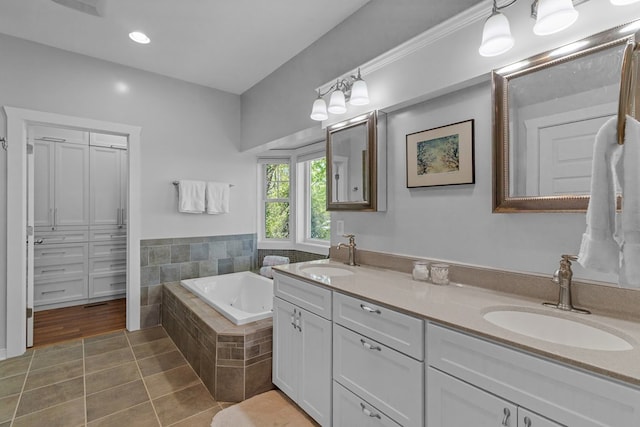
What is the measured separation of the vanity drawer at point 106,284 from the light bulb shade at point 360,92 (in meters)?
3.96

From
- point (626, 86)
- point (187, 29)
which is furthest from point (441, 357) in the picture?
point (187, 29)

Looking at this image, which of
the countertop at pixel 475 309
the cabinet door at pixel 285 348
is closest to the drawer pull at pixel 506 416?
the countertop at pixel 475 309

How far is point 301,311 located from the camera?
1814 mm

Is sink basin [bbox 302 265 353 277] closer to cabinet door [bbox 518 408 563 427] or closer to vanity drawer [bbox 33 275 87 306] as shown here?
cabinet door [bbox 518 408 563 427]

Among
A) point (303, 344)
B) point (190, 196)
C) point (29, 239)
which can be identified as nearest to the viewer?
point (303, 344)

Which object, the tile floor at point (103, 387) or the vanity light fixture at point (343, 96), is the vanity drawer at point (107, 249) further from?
the vanity light fixture at point (343, 96)

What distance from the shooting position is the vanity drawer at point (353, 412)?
1348 millimetres

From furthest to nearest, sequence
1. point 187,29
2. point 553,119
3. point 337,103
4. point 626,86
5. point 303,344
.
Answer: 1. point 187,29
2. point 337,103
3. point 303,344
4. point 553,119
5. point 626,86

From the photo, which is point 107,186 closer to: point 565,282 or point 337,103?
point 337,103

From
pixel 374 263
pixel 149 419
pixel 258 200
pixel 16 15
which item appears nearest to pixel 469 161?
pixel 374 263

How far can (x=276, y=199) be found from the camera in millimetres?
3936

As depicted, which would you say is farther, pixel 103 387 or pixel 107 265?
pixel 107 265

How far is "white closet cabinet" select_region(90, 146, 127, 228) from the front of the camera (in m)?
3.94

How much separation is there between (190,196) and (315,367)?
7.85 feet
